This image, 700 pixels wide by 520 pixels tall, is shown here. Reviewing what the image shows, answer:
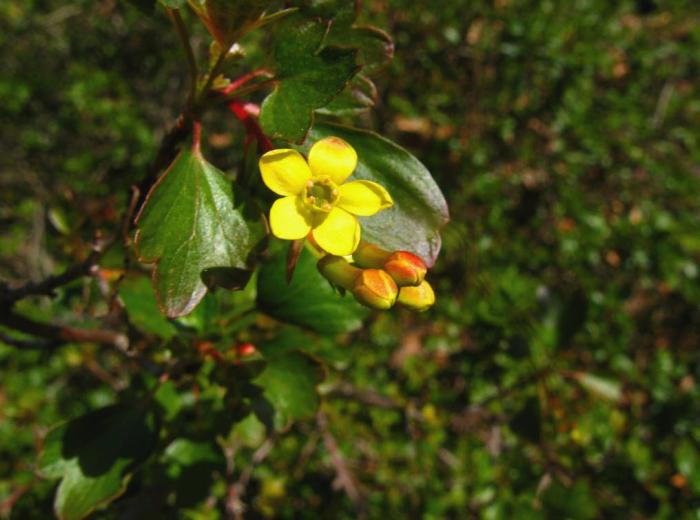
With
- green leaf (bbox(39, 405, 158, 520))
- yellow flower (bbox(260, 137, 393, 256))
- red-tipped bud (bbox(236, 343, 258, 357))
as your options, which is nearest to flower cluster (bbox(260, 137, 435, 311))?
yellow flower (bbox(260, 137, 393, 256))

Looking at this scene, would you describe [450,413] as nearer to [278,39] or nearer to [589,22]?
[278,39]

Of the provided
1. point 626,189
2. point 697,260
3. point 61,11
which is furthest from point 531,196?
point 61,11

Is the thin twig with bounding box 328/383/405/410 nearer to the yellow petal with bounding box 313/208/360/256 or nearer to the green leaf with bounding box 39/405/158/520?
the green leaf with bounding box 39/405/158/520

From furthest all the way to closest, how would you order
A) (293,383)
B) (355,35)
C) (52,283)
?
(293,383)
(52,283)
(355,35)

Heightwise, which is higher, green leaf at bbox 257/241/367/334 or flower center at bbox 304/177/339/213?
flower center at bbox 304/177/339/213

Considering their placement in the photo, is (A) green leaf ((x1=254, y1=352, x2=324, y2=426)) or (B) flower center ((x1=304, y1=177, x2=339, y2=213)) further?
(A) green leaf ((x1=254, y1=352, x2=324, y2=426))

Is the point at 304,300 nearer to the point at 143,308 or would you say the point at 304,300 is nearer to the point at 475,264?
the point at 143,308

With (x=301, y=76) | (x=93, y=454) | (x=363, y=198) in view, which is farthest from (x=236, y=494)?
(x=301, y=76)
